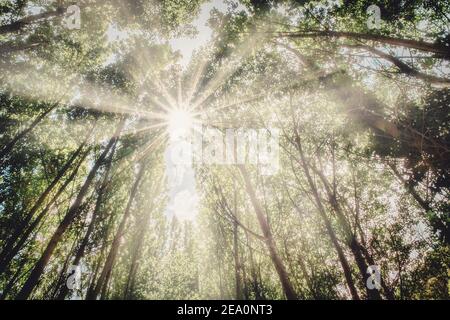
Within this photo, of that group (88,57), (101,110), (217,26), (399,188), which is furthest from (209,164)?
(88,57)

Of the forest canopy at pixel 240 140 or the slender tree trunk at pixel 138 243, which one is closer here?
the forest canopy at pixel 240 140

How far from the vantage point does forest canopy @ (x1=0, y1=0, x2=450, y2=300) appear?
7.23 meters

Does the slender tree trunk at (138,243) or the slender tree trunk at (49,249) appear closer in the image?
the slender tree trunk at (49,249)

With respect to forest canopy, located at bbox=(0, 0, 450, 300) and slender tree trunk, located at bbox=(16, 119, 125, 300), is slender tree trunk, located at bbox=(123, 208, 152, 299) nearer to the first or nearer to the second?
forest canopy, located at bbox=(0, 0, 450, 300)

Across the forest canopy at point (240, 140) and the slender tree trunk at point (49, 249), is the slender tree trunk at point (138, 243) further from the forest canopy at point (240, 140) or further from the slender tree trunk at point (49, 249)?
the slender tree trunk at point (49, 249)

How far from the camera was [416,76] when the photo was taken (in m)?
7.47

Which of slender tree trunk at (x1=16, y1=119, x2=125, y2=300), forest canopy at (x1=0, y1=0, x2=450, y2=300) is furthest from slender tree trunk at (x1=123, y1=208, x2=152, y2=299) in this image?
slender tree trunk at (x1=16, y1=119, x2=125, y2=300)

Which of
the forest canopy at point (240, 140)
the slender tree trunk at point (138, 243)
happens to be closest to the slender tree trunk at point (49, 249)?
the forest canopy at point (240, 140)

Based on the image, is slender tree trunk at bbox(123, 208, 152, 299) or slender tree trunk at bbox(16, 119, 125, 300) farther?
slender tree trunk at bbox(123, 208, 152, 299)

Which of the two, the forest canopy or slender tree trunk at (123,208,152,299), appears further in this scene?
slender tree trunk at (123,208,152,299)

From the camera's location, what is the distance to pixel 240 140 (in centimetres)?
734

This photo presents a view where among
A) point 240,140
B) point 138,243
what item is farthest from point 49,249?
point 240,140

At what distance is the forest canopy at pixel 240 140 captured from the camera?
23.7 ft
